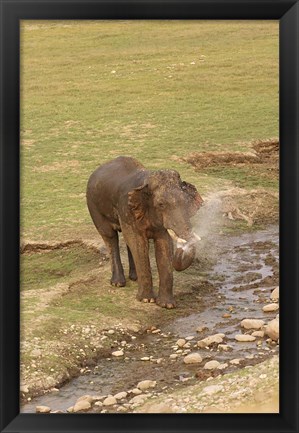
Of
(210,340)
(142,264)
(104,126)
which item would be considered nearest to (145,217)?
(142,264)

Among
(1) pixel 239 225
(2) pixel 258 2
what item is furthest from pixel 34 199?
(2) pixel 258 2

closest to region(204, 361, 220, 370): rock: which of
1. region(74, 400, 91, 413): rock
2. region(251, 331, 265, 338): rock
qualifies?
region(251, 331, 265, 338): rock

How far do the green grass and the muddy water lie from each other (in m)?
2.83

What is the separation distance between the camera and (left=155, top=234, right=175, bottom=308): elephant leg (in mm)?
11406

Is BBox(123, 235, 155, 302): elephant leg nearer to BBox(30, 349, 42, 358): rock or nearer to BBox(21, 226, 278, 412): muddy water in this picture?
BBox(21, 226, 278, 412): muddy water

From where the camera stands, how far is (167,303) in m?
11.5

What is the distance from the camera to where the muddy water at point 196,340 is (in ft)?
31.6

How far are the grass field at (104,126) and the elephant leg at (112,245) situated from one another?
0.53 ft

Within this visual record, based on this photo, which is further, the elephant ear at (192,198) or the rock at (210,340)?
the elephant ear at (192,198)

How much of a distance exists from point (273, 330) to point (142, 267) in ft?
6.16

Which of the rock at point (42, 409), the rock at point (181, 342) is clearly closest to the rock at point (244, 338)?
the rock at point (181, 342)

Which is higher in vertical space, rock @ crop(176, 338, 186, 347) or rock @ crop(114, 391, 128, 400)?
rock @ crop(176, 338, 186, 347)

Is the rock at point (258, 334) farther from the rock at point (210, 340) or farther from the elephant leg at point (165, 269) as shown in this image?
the elephant leg at point (165, 269)

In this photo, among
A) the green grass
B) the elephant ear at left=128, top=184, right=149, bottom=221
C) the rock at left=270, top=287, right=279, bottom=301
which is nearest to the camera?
the elephant ear at left=128, top=184, right=149, bottom=221
